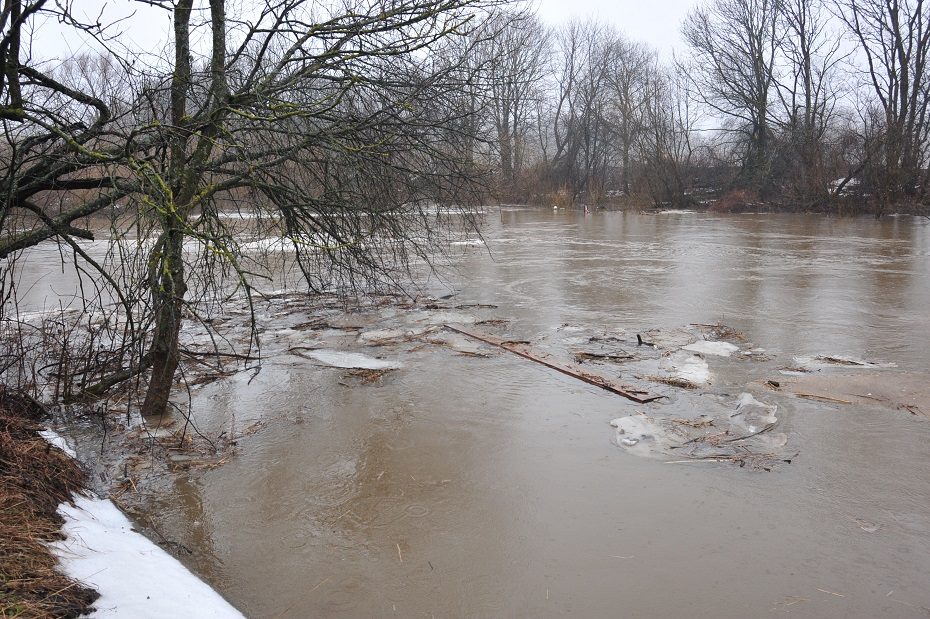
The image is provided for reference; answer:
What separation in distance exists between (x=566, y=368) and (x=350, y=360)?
244 cm

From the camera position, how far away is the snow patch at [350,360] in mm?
7449

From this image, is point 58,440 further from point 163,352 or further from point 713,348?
point 713,348

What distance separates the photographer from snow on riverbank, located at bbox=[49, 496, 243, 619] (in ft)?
10.4

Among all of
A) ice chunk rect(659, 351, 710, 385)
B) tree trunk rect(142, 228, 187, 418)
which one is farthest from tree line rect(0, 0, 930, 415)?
ice chunk rect(659, 351, 710, 385)

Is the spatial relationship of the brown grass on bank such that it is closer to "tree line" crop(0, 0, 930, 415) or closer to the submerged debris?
"tree line" crop(0, 0, 930, 415)

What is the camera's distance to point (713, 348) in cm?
790

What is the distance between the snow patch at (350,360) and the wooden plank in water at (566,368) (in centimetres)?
137

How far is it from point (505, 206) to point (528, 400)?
3620cm

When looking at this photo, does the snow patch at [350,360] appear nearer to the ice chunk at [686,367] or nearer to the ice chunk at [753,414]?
the ice chunk at [686,367]

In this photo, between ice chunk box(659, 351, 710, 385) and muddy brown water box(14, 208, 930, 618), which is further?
ice chunk box(659, 351, 710, 385)

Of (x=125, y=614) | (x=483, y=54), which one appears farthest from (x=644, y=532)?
(x=483, y=54)

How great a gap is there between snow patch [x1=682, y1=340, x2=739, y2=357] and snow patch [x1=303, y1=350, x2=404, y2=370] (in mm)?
3428

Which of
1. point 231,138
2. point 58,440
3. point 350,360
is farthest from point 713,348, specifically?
point 58,440

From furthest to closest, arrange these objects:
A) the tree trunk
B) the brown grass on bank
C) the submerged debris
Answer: the submerged debris → the tree trunk → the brown grass on bank
